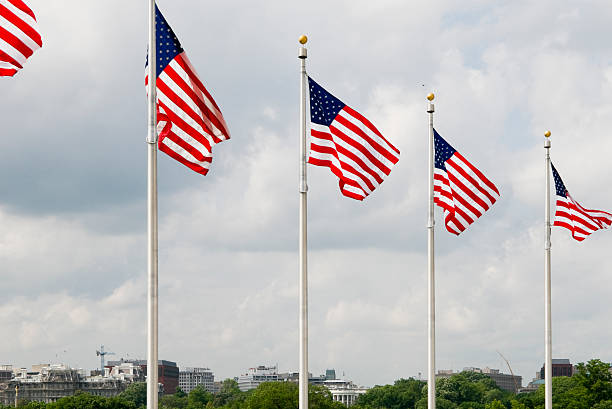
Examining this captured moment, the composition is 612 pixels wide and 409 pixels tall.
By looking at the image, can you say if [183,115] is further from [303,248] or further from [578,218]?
[578,218]

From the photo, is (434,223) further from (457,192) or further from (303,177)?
(303,177)

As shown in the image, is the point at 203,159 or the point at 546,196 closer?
the point at 203,159

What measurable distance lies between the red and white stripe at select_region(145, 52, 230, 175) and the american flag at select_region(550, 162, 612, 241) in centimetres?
2621

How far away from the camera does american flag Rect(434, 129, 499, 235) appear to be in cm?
4791

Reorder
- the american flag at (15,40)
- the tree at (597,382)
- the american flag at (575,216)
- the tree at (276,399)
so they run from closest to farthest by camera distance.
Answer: the american flag at (15,40) < the american flag at (575,216) < the tree at (597,382) < the tree at (276,399)

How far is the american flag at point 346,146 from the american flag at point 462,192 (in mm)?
6578

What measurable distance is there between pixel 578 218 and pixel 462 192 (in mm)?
10943

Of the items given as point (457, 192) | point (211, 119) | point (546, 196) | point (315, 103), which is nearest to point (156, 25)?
point (211, 119)

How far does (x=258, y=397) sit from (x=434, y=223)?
120000 mm

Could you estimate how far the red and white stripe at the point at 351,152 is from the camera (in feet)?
137

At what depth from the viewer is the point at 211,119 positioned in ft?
120

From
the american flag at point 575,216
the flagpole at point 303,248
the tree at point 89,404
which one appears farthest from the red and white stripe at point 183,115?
the tree at point 89,404

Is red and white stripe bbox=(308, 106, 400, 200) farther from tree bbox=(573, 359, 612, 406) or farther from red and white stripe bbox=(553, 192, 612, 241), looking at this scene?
tree bbox=(573, 359, 612, 406)

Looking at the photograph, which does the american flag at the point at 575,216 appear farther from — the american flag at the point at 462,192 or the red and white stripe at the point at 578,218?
the american flag at the point at 462,192
